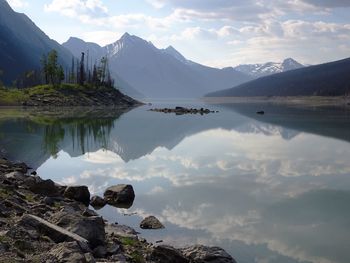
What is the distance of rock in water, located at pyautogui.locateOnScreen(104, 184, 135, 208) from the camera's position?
2758 cm

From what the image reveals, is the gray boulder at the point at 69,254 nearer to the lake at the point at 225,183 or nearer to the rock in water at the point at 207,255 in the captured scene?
the rock in water at the point at 207,255

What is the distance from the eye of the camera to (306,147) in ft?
198

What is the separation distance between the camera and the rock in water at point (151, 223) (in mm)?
22516

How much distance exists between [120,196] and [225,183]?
9244 mm

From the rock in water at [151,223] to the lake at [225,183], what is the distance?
1.34 ft

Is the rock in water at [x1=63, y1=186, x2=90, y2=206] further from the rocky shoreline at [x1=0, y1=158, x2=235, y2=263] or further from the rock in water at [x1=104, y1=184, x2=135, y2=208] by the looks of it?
the rocky shoreline at [x1=0, y1=158, x2=235, y2=263]

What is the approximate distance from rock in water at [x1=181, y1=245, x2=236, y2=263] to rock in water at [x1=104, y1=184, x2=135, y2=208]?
Result: 1019cm

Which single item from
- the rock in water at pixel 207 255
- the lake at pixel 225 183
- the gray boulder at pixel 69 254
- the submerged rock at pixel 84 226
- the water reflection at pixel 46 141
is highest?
the gray boulder at pixel 69 254

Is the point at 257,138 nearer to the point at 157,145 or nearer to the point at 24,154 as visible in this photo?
the point at 157,145

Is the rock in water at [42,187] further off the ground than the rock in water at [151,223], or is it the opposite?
the rock in water at [42,187]

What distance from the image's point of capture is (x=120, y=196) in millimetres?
27922

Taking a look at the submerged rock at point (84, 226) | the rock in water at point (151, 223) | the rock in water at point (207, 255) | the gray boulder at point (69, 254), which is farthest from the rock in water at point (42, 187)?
the gray boulder at point (69, 254)

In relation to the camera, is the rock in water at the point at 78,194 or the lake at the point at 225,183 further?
the rock in water at the point at 78,194

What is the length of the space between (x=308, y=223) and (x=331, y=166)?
68.9 feet
